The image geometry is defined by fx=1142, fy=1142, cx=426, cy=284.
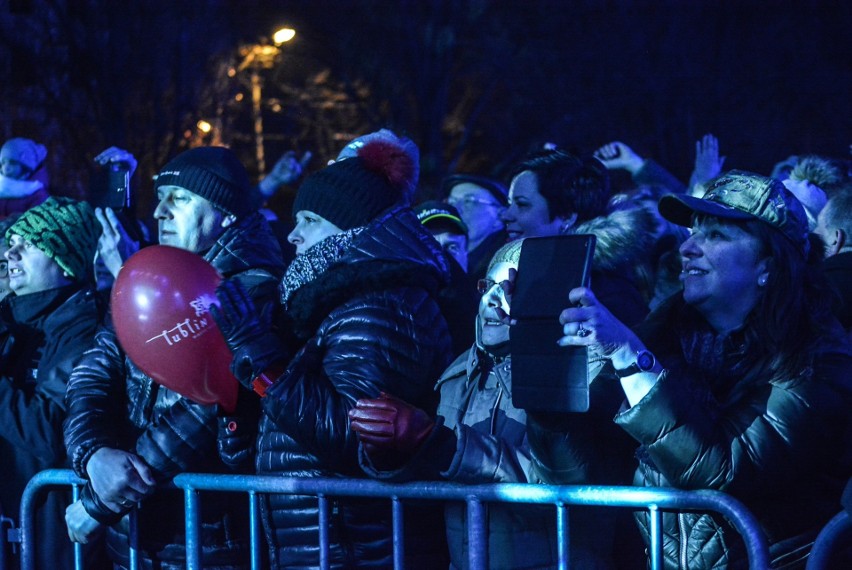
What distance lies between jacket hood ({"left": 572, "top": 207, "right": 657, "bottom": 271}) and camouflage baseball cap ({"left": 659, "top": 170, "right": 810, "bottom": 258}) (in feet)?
3.36

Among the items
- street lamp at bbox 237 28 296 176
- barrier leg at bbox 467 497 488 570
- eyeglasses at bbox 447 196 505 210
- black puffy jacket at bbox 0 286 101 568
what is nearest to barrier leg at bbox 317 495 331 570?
barrier leg at bbox 467 497 488 570

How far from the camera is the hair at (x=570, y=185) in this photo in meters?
5.66

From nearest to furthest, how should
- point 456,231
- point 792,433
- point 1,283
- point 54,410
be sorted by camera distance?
point 792,433 < point 54,410 < point 1,283 < point 456,231

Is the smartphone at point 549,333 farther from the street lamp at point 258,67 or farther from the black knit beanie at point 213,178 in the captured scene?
the street lamp at point 258,67

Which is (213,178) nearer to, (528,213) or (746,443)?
(528,213)

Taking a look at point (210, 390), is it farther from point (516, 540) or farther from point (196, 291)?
point (516, 540)

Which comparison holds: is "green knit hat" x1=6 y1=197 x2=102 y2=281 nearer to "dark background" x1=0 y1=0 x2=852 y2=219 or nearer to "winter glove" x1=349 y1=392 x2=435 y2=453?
"winter glove" x1=349 y1=392 x2=435 y2=453

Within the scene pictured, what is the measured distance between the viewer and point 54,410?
4.93 metres

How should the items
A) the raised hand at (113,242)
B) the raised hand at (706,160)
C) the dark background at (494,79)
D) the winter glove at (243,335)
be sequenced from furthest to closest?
1. the dark background at (494,79)
2. the raised hand at (706,160)
3. the raised hand at (113,242)
4. the winter glove at (243,335)

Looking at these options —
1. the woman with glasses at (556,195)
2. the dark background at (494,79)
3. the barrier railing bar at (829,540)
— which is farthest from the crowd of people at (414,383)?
the dark background at (494,79)

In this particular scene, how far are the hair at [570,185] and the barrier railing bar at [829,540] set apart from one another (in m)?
2.84

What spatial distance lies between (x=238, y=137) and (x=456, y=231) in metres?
18.7

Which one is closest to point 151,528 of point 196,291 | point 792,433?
point 196,291

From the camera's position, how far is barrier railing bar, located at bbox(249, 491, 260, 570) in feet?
12.7
